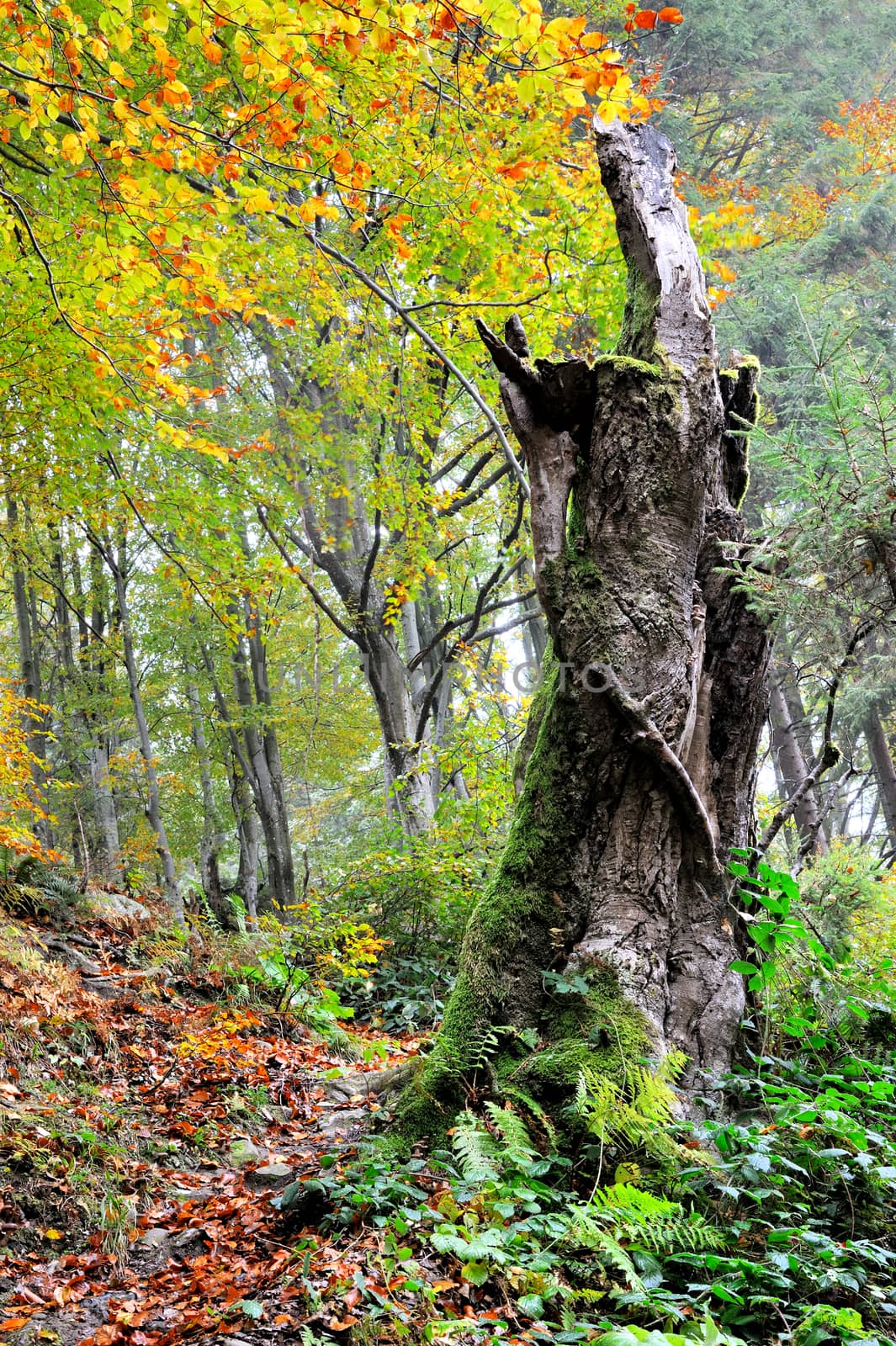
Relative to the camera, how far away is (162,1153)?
13.9 ft

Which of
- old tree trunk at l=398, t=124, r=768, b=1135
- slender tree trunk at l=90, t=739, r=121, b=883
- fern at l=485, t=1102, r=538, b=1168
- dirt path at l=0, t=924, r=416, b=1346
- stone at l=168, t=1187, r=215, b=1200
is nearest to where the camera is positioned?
dirt path at l=0, t=924, r=416, b=1346

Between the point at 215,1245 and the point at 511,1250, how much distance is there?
137 cm

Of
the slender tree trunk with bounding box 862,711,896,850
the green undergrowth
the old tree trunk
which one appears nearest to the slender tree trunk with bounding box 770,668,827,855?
the slender tree trunk with bounding box 862,711,896,850

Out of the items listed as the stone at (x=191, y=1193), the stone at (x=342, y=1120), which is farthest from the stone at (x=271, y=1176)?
the stone at (x=342, y=1120)

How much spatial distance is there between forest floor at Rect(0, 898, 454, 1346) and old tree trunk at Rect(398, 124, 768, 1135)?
876 millimetres

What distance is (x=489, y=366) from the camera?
1038 centimetres

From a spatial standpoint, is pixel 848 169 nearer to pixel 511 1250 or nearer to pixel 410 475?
pixel 410 475

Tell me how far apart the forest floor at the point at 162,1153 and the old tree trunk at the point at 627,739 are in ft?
2.87

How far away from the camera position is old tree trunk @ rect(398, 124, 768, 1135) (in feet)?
12.1

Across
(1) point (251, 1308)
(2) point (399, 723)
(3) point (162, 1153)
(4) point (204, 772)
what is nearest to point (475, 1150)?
(1) point (251, 1308)

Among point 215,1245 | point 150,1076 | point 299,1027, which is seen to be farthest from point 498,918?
point 299,1027

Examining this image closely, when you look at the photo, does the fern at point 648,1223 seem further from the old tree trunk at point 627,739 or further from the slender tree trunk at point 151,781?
the slender tree trunk at point 151,781

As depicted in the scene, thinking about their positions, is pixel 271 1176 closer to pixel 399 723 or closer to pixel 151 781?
pixel 399 723

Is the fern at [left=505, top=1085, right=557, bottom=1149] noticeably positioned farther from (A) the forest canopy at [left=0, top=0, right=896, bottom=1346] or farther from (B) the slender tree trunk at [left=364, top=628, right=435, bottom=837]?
(B) the slender tree trunk at [left=364, top=628, right=435, bottom=837]
